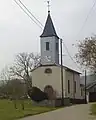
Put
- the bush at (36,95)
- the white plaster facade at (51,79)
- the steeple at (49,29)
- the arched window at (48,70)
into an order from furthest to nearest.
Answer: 1. the steeple at (49,29)
2. the arched window at (48,70)
3. the white plaster facade at (51,79)
4. the bush at (36,95)

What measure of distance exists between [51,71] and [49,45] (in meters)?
7.00

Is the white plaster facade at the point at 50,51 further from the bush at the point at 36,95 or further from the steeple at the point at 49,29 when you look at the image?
Answer: the bush at the point at 36,95

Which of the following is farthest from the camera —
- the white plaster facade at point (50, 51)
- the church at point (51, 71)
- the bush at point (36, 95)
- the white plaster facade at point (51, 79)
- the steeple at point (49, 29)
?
the steeple at point (49, 29)

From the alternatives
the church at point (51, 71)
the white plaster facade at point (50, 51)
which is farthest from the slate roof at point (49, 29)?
the white plaster facade at point (50, 51)

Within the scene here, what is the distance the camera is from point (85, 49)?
128 feet

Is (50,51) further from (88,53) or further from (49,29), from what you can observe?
(88,53)

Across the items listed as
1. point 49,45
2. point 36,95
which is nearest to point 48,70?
point 49,45

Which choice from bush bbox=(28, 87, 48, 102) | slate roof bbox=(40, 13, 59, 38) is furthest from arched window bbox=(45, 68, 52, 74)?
bush bbox=(28, 87, 48, 102)

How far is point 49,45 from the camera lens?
83.4 metres

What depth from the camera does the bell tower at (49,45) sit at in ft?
271

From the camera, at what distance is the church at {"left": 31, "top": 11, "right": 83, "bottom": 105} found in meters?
79.0

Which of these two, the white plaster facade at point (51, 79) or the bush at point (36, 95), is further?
the white plaster facade at point (51, 79)

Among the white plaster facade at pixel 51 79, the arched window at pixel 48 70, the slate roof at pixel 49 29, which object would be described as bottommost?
the white plaster facade at pixel 51 79

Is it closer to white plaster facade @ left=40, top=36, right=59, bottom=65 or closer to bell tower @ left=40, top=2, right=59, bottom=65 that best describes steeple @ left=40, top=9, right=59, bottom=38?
bell tower @ left=40, top=2, right=59, bottom=65
